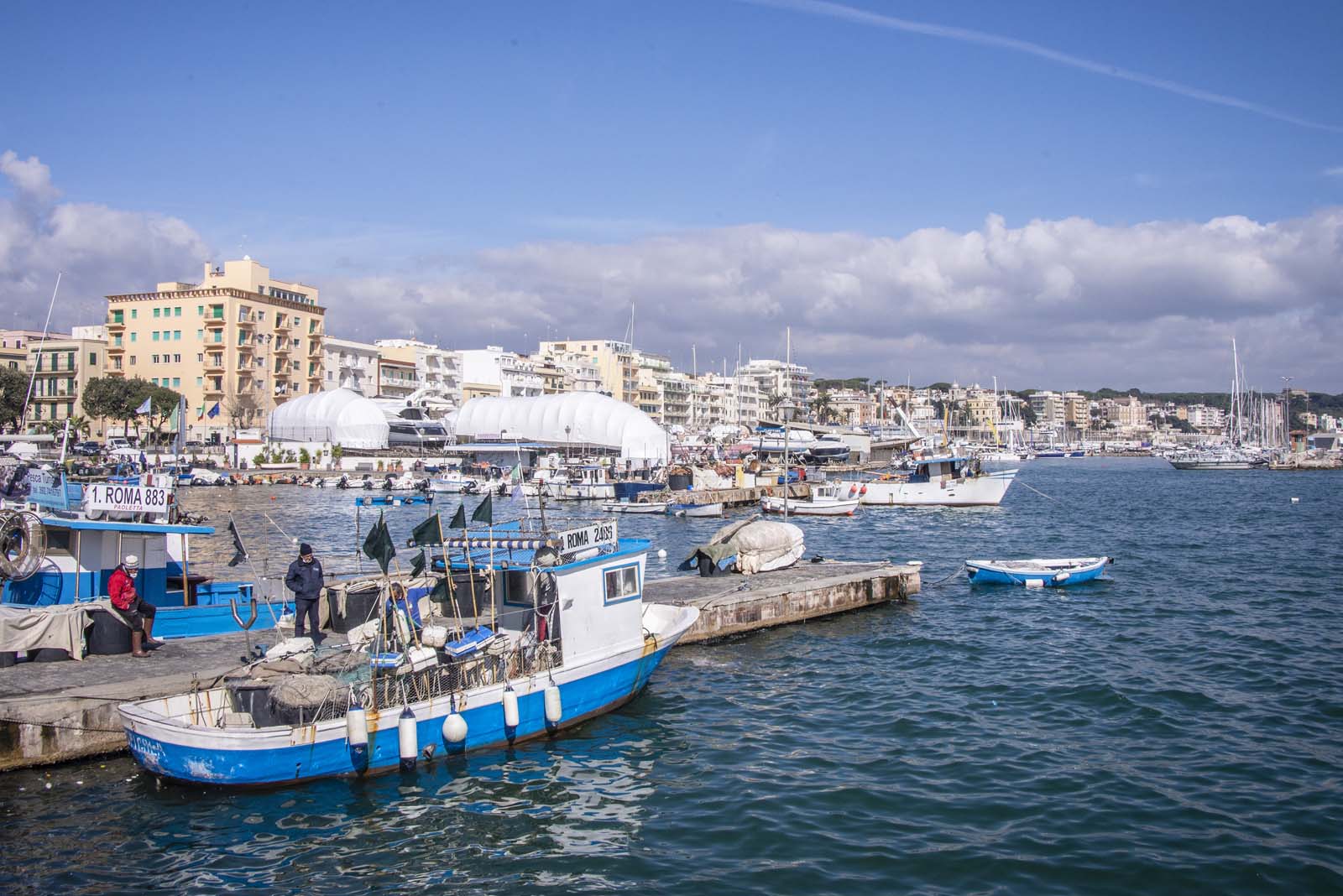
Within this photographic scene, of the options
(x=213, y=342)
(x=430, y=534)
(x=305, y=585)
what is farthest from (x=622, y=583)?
(x=213, y=342)

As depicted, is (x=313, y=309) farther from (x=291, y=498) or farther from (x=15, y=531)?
(x=15, y=531)

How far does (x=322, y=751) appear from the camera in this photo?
41.7 ft

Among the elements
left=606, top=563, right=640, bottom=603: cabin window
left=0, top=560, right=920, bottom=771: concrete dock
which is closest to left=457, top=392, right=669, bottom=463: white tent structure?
left=0, top=560, right=920, bottom=771: concrete dock

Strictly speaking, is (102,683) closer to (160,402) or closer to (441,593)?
(441,593)

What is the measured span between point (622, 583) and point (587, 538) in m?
0.99

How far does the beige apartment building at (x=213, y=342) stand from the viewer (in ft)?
334

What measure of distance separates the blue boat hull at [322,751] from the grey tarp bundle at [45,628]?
3.87 metres

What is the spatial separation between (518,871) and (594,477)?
63.2 m

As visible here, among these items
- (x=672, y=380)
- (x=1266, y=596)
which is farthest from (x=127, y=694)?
(x=672, y=380)

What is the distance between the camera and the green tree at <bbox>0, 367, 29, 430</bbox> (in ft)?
241

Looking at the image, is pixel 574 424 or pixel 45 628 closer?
pixel 45 628

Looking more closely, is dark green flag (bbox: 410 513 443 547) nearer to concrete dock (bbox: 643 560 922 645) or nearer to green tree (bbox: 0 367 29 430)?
concrete dock (bbox: 643 560 922 645)

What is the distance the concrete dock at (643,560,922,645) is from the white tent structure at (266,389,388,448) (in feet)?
261

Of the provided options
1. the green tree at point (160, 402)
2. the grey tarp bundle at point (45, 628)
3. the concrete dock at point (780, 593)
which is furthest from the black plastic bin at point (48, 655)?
the green tree at point (160, 402)
